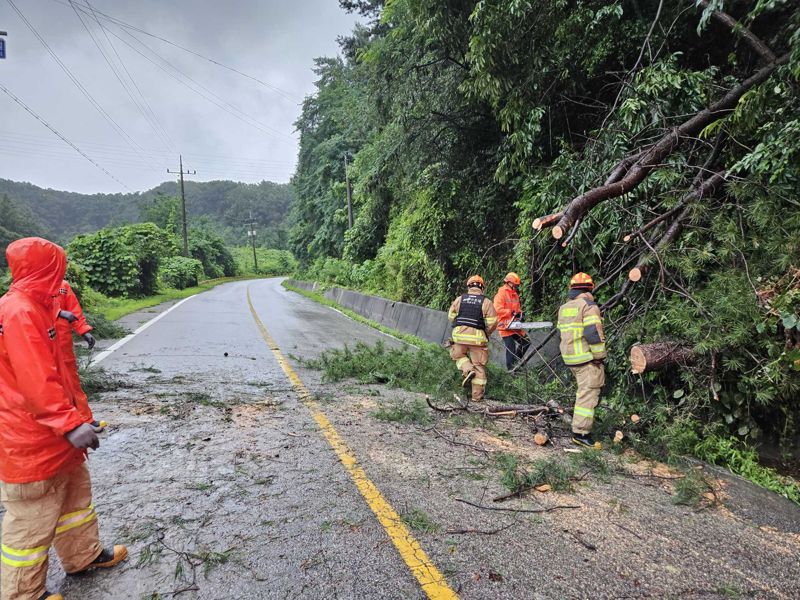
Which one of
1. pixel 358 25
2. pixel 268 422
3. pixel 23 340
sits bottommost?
pixel 268 422

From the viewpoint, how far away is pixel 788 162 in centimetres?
452

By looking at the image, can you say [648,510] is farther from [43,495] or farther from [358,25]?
[358,25]

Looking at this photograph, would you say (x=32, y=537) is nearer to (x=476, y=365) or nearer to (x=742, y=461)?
(x=476, y=365)

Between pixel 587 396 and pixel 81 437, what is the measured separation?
432 centimetres

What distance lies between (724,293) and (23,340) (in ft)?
18.4

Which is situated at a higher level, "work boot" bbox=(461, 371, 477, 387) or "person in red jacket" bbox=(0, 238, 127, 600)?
"person in red jacket" bbox=(0, 238, 127, 600)

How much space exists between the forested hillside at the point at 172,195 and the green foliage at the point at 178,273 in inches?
1268

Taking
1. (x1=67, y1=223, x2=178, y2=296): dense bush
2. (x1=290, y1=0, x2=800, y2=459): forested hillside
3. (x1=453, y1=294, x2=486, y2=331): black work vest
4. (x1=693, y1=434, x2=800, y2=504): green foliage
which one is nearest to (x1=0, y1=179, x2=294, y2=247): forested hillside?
(x1=67, y1=223, x2=178, y2=296): dense bush

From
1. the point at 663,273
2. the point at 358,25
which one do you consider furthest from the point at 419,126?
the point at 358,25

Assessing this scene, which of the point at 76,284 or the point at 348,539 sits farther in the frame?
the point at 76,284

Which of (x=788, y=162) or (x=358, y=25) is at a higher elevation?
(x=358, y=25)

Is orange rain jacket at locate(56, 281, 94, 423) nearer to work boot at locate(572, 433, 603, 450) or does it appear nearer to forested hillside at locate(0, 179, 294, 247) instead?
work boot at locate(572, 433, 603, 450)

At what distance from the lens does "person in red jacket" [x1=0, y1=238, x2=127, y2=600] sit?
2283mm

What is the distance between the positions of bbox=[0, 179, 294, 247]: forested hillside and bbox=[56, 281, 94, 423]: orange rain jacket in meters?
64.8
